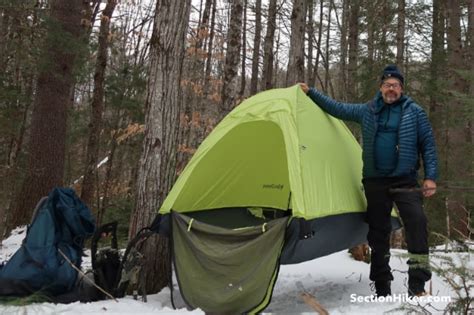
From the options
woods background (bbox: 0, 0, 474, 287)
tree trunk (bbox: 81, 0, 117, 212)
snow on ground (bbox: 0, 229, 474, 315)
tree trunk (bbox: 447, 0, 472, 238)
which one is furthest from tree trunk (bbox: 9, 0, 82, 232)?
tree trunk (bbox: 447, 0, 472, 238)

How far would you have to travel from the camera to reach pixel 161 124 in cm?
437

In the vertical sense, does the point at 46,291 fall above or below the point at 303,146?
below

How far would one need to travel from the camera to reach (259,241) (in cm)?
338

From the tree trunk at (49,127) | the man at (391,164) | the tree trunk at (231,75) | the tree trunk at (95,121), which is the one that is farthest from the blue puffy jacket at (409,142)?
the tree trunk at (95,121)

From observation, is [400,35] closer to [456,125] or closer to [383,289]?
[456,125]

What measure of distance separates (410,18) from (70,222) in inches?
385

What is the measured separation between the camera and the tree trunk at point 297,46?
6953mm

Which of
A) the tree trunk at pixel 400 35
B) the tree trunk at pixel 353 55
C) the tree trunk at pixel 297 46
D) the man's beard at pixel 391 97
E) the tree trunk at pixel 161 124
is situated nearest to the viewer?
the man's beard at pixel 391 97

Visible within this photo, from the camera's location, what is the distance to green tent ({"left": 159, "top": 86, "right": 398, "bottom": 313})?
3355mm

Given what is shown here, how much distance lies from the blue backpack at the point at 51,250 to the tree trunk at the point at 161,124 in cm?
58

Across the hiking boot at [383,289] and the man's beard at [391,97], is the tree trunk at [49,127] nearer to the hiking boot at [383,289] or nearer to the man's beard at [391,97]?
the man's beard at [391,97]

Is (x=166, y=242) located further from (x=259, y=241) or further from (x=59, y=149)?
(x=59, y=149)

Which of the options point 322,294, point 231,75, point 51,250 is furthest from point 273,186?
point 231,75

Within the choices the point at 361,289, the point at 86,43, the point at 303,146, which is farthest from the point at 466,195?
the point at 86,43
